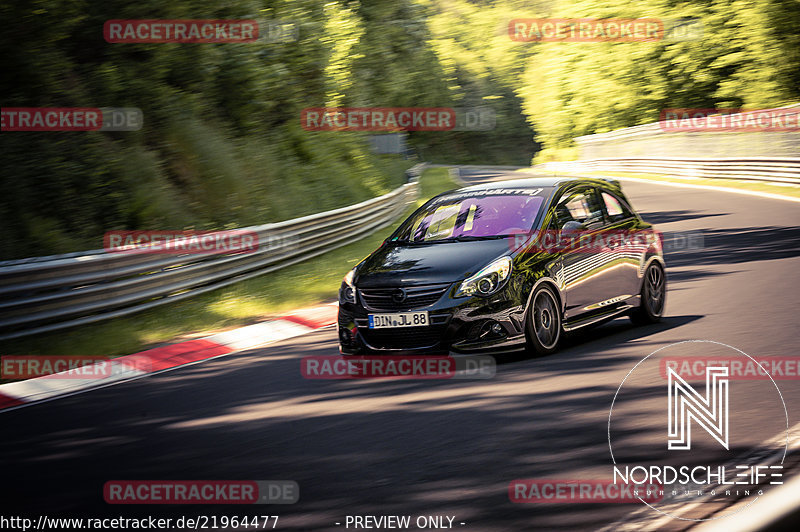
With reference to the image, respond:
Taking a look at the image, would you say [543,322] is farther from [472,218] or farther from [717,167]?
[717,167]

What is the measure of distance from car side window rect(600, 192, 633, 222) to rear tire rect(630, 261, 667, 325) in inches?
23.4

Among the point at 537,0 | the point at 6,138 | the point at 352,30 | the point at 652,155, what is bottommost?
the point at 652,155

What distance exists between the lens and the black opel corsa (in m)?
7.50

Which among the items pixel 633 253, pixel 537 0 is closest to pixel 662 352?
pixel 633 253

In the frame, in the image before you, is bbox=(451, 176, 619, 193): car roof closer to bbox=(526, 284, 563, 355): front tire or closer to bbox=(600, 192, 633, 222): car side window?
bbox=(600, 192, 633, 222): car side window

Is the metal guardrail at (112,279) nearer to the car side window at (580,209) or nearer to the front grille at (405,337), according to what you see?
the front grille at (405,337)

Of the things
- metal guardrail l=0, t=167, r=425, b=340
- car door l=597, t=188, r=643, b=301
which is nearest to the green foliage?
metal guardrail l=0, t=167, r=425, b=340

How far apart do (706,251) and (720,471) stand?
10.4 m

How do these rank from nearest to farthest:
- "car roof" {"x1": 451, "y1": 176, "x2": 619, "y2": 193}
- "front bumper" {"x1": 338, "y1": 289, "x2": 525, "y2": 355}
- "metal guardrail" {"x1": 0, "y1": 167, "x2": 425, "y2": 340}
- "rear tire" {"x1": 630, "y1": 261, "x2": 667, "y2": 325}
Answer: "front bumper" {"x1": 338, "y1": 289, "x2": 525, "y2": 355}, "car roof" {"x1": 451, "y1": 176, "x2": 619, "y2": 193}, "rear tire" {"x1": 630, "y1": 261, "x2": 667, "y2": 325}, "metal guardrail" {"x1": 0, "y1": 167, "x2": 425, "y2": 340}

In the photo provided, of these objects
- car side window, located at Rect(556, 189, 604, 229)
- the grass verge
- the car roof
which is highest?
the car roof

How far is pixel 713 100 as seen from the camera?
175 ft

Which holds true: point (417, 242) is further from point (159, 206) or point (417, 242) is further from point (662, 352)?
point (159, 206)

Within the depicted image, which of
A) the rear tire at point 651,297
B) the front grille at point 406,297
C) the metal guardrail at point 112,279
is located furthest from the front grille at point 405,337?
the metal guardrail at point 112,279

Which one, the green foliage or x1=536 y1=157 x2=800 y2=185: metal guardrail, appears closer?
x1=536 y1=157 x2=800 y2=185: metal guardrail
